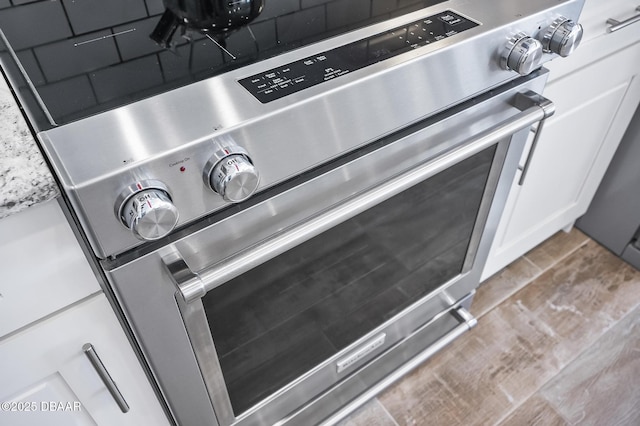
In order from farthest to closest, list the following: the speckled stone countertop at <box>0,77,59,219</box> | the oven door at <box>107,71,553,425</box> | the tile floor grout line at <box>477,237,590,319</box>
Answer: the tile floor grout line at <box>477,237,590,319</box> → the oven door at <box>107,71,553,425</box> → the speckled stone countertop at <box>0,77,59,219</box>

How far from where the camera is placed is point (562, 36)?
2.28ft

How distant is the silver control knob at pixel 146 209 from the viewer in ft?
1.51

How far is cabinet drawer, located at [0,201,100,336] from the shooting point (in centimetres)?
49

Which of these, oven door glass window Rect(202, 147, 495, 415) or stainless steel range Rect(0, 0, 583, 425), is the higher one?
stainless steel range Rect(0, 0, 583, 425)

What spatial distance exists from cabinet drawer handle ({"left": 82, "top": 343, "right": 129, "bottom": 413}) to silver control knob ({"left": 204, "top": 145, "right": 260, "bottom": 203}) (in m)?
0.28

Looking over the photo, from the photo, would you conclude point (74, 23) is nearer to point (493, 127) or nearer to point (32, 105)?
point (32, 105)

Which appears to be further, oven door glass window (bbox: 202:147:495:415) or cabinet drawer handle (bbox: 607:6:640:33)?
cabinet drawer handle (bbox: 607:6:640:33)

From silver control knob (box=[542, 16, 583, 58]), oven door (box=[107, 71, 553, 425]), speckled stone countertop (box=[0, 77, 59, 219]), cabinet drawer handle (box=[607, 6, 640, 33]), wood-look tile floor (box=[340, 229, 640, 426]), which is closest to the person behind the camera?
speckled stone countertop (box=[0, 77, 59, 219])

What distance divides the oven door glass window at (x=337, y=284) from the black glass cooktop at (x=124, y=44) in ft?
0.86

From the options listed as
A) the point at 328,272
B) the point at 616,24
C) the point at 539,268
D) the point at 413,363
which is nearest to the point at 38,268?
the point at 328,272

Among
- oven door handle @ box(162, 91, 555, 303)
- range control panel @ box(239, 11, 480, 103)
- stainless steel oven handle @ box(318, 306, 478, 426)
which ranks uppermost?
range control panel @ box(239, 11, 480, 103)

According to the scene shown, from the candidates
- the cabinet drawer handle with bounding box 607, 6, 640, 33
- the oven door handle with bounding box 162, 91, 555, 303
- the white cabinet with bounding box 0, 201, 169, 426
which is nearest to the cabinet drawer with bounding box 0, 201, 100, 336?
the white cabinet with bounding box 0, 201, 169, 426

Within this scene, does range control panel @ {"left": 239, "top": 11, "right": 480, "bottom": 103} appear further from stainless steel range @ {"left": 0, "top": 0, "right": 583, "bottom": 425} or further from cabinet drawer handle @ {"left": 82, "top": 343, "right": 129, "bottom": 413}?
cabinet drawer handle @ {"left": 82, "top": 343, "right": 129, "bottom": 413}

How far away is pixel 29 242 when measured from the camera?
1.64 ft
